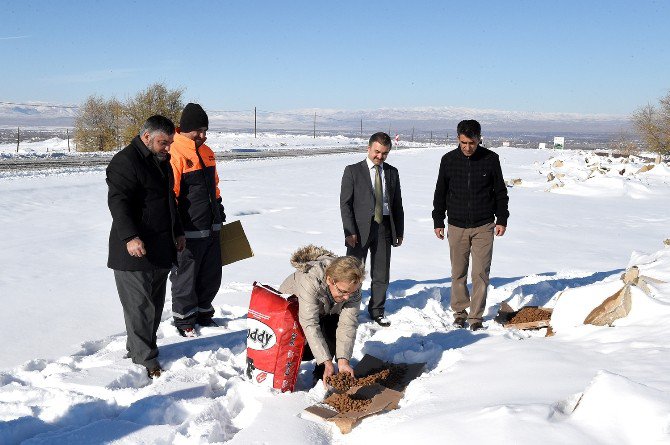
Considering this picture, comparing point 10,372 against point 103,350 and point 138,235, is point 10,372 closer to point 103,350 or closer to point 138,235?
point 103,350

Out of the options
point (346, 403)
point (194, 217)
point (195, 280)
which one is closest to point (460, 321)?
point (346, 403)

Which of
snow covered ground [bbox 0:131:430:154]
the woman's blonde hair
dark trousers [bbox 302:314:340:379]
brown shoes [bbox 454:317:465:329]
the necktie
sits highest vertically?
snow covered ground [bbox 0:131:430:154]

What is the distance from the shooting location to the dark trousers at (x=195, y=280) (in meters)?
4.86

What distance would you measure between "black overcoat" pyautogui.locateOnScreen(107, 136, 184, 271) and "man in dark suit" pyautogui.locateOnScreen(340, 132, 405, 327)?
5.42 ft

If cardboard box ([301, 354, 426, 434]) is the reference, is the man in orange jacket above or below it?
above

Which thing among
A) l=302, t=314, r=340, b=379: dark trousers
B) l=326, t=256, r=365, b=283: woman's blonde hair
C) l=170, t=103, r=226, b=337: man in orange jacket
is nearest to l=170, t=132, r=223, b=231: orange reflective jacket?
l=170, t=103, r=226, b=337: man in orange jacket

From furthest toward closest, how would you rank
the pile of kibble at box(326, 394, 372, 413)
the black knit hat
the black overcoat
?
the black knit hat, the black overcoat, the pile of kibble at box(326, 394, 372, 413)

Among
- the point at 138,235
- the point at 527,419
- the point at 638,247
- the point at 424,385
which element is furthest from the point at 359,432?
the point at 638,247

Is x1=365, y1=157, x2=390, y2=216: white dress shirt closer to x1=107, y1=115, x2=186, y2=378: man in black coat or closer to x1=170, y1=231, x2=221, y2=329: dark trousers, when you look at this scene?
x1=170, y1=231, x2=221, y2=329: dark trousers

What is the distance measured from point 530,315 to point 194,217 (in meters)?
3.14

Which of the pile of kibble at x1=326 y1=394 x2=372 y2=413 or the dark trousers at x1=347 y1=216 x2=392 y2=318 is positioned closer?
the pile of kibble at x1=326 y1=394 x2=372 y2=413

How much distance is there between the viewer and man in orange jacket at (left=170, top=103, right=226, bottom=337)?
4711 millimetres

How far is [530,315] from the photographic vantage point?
5.29m

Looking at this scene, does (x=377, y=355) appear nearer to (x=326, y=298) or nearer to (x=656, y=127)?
(x=326, y=298)
